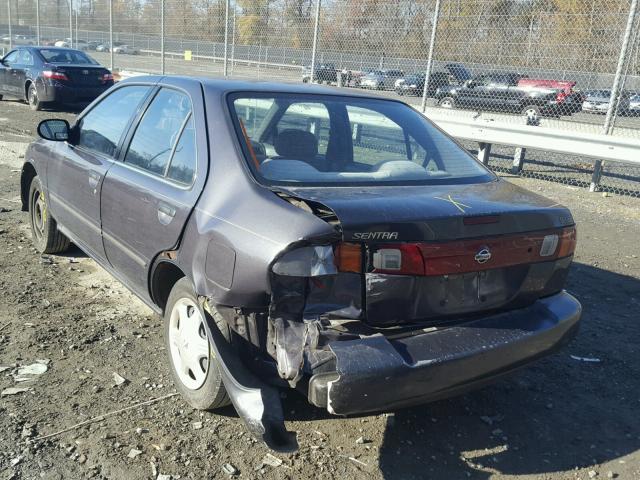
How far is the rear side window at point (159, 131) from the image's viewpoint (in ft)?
11.0

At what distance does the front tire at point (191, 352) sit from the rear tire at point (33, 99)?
44.4ft

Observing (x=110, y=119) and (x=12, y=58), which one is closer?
(x=110, y=119)

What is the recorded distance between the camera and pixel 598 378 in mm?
3715

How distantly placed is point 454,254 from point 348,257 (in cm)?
49

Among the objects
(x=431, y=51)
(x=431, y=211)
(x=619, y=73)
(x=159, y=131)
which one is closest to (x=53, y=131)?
(x=159, y=131)

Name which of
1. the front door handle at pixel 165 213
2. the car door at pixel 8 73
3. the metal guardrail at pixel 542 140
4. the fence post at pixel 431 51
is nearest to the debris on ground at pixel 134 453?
the front door handle at pixel 165 213

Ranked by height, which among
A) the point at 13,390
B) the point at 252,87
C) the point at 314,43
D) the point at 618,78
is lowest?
the point at 13,390

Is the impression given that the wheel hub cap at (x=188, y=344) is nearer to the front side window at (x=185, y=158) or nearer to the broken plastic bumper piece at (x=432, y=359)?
the front side window at (x=185, y=158)

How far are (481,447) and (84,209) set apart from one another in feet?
9.71

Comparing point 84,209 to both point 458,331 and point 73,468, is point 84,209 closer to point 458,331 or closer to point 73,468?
point 73,468

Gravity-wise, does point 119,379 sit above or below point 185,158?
below

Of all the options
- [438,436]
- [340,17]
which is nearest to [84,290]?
[438,436]

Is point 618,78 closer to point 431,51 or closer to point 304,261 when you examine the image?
point 431,51

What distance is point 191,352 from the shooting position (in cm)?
308
